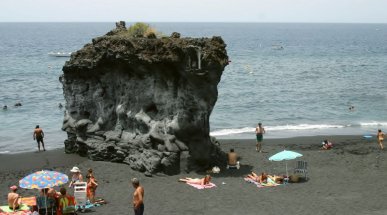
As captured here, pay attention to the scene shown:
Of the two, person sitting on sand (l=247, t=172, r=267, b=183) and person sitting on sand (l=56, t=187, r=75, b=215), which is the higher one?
person sitting on sand (l=56, t=187, r=75, b=215)

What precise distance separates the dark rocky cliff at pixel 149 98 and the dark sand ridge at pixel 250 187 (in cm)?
95

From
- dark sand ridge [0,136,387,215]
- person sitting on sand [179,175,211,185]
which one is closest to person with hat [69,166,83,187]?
dark sand ridge [0,136,387,215]

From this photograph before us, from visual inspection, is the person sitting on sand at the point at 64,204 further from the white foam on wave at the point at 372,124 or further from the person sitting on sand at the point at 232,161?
the white foam on wave at the point at 372,124

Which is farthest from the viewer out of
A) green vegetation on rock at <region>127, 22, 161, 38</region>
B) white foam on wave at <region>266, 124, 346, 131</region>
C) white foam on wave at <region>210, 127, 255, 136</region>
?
white foam on wave at <region>266, 124, 346, 131</region>

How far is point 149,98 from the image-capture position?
26906mm

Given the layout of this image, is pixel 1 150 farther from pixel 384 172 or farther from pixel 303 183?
pixel 384 172

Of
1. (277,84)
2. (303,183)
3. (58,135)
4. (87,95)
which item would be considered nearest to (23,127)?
(58,135)

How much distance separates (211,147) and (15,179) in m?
9.55

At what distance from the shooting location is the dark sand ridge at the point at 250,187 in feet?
68.6

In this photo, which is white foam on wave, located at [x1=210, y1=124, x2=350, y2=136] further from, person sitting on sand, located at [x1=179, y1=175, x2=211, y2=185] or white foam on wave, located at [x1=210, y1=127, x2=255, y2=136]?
person sitting on sand, located at [x1=179, y1=175, x2=211, y2=185]

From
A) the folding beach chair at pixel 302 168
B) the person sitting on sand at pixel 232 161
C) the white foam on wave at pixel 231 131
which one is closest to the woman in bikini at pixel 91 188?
the person sitting on sand at pixel 232 161

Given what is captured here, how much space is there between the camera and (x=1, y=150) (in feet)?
119

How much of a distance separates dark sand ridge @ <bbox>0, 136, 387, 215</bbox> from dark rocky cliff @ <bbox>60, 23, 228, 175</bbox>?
95 cm

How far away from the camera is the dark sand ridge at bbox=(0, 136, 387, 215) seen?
20906mm
